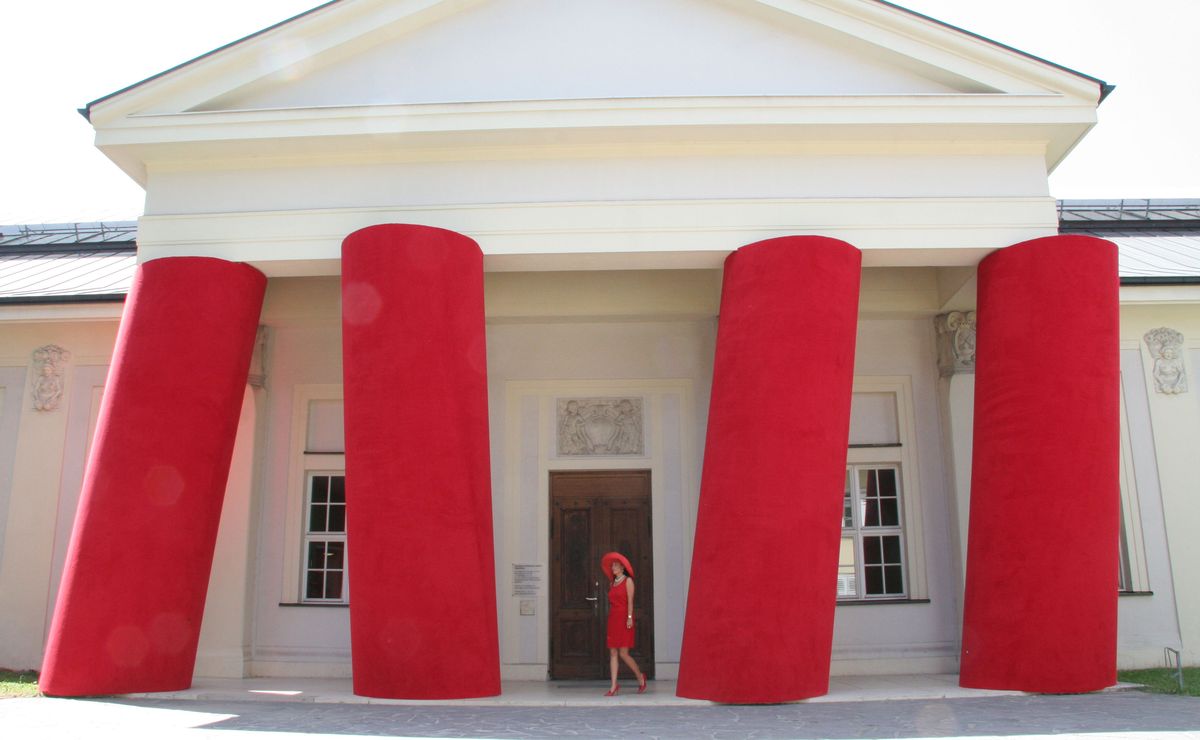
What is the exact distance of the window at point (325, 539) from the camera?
11.8 metres

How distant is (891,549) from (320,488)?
7.12 metres

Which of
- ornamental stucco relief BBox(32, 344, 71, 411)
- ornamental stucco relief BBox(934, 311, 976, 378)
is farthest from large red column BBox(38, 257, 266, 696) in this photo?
ornamental stucco relief BBox(934, 311, 976, 378)

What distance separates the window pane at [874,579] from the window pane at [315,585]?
261 inches

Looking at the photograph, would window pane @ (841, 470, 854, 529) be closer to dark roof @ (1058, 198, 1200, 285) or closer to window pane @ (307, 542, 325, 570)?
dark roof @ (1058, 198, 1200, 285)

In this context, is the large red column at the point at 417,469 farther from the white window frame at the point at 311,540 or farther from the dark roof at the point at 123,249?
the dark roof at the point at 123,249

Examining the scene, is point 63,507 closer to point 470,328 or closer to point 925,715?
point 470,328

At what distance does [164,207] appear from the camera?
10484mm

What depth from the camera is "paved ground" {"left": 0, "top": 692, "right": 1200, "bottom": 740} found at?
6840 millimetres

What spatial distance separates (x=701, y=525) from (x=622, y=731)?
8.47 feet

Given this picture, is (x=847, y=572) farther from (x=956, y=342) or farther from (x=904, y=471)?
(x=956, y=342)

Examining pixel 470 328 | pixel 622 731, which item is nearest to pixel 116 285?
pixel 470 328

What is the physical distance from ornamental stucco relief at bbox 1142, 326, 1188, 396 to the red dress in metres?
7.61

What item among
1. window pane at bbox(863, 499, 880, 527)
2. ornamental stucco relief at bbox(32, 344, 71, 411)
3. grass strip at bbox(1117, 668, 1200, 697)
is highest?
ornamental stucco relief at bbox(32, 344, 71, 411)

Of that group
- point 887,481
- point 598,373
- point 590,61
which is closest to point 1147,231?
point 887,481
